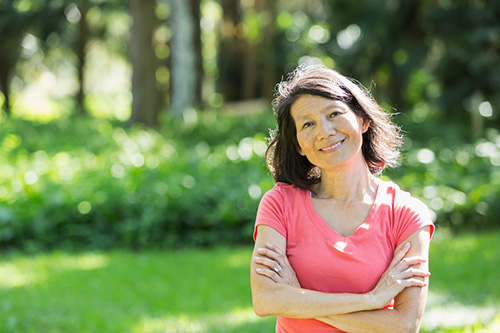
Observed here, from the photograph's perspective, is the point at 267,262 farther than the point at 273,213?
No

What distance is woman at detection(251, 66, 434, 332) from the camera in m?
2.44

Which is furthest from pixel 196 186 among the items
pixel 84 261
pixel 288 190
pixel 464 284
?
pixel 288 190

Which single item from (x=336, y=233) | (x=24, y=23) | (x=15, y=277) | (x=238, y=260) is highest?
(x=24, y=23)

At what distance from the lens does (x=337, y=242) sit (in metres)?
2.50

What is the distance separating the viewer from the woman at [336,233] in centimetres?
244

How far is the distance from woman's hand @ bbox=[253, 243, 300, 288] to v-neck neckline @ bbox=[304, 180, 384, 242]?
181 millimetres

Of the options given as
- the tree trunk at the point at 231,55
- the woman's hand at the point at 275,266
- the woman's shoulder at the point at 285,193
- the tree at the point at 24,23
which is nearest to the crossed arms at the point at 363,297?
the woman's hand at the point at 275,266

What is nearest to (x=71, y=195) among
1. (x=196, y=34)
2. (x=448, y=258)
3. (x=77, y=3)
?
(x=448, y=258)

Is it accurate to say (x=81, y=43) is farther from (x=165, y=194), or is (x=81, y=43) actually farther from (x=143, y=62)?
(x=165, y=194)

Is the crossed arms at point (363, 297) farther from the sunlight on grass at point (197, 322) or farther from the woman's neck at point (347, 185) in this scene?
the sunlight on grass at point (197, 322)

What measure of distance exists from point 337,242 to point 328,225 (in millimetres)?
99

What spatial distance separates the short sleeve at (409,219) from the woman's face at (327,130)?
0.29 meters

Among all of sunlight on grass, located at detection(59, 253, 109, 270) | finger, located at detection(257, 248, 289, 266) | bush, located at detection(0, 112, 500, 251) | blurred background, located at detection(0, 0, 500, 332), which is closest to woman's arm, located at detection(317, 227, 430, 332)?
finger, located at detection(257, 248, 289, 266)

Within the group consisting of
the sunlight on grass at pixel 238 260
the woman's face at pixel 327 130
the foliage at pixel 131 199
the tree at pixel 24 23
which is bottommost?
the sunlight on grass at pixel 238 260
